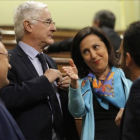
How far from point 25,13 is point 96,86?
1.94 feet

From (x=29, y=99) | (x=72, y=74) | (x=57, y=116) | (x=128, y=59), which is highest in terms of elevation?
(x=128, y=59)

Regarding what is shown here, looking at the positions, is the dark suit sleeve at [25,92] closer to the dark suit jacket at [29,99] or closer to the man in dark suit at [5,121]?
the dark suit jacket at [29,99]

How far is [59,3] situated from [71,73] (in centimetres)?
307

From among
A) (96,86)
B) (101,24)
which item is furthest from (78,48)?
(101,24)

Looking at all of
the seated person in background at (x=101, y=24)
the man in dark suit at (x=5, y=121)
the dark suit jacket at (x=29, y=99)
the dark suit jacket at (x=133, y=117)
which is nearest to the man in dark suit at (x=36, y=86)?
the dark suit jacket at (x=29, y=99)

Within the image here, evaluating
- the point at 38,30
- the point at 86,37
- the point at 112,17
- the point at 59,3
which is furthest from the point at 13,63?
the point at 59,3

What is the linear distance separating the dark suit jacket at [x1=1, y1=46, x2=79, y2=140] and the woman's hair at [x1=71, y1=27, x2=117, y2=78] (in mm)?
218

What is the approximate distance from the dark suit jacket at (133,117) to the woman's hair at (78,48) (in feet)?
2.33

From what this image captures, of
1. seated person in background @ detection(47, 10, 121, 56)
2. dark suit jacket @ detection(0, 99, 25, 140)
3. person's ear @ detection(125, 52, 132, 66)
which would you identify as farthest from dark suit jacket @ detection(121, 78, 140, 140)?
seated person in background @ detection(47, 10, 121, 56)

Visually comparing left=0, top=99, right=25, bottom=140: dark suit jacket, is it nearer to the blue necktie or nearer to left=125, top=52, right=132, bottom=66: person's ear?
the blue necktie

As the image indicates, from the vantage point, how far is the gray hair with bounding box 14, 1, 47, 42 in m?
2.07

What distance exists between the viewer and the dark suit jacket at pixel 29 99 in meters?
1.82

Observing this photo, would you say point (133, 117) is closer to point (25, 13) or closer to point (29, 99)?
point (29, 99)

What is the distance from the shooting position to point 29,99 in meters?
1.84
